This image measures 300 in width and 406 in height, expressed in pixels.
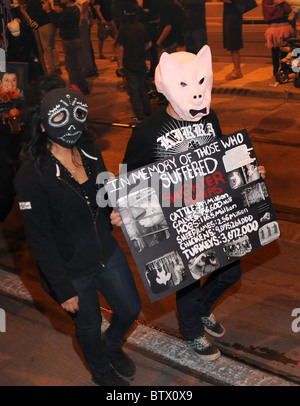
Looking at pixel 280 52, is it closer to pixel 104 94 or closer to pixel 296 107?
pixel 296 107

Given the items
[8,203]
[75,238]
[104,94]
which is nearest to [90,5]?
[104,94]

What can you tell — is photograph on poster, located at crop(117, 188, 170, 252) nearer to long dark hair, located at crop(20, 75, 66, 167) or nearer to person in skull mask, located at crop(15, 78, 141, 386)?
person in skull mask, located at crop(15, 78, 141, 386)

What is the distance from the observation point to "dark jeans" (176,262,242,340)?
3.80 meters

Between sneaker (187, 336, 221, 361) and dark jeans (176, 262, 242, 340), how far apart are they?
0.04 meters

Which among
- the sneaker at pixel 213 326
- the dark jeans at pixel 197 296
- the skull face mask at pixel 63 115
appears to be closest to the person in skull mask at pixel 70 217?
the skull face mask at pixel 63 115

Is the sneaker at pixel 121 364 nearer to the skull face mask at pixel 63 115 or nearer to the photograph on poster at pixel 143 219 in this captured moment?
the photograph on poster at pixel 143 219

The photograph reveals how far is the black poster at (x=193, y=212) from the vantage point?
11.2 ft

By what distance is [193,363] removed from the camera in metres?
3.96

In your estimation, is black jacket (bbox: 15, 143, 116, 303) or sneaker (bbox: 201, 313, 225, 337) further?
sneaker (bbox: 201, 313, 225, 337)

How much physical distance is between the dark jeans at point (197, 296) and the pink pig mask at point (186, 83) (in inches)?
39.4

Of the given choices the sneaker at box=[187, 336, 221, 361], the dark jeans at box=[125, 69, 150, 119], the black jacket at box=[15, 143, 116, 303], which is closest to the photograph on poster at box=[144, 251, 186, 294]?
the black jacket at box=[15, 143, 116, 303]

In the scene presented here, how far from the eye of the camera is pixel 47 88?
3354 mm

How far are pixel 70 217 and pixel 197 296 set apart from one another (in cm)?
103

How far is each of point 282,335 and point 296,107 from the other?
18.5ft
